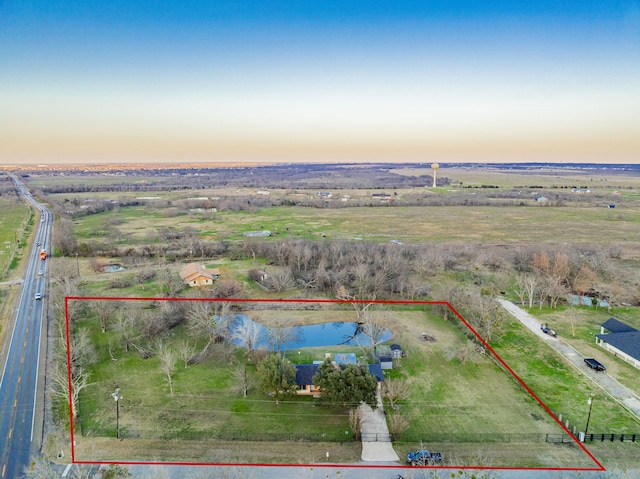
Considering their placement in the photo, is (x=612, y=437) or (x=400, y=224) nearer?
(x=612, y=437)

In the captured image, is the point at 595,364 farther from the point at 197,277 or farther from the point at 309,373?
the point at 197,277

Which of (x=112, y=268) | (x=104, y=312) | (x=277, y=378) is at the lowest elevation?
(x=112, y=268)

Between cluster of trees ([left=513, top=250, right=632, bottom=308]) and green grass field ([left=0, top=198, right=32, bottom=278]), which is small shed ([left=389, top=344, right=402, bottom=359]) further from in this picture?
green grass field ([left=0, top=198, right=32, bottom=278])

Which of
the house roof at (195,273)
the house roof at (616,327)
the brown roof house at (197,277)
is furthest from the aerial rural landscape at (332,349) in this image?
the house roof at (616,327)

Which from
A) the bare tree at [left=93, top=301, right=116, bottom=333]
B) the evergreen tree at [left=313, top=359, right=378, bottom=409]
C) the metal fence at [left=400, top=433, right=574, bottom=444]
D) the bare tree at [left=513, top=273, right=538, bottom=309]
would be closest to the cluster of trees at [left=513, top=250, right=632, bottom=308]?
the bare tree at [left=513, top=273, right=538, bottom=309]

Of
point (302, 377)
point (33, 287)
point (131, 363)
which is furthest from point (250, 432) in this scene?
point (33, 287)

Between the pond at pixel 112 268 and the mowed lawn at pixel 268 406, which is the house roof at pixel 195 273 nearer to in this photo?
the pond at pixel 112 268

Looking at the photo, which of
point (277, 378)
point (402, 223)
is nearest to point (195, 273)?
point (277, 378)
